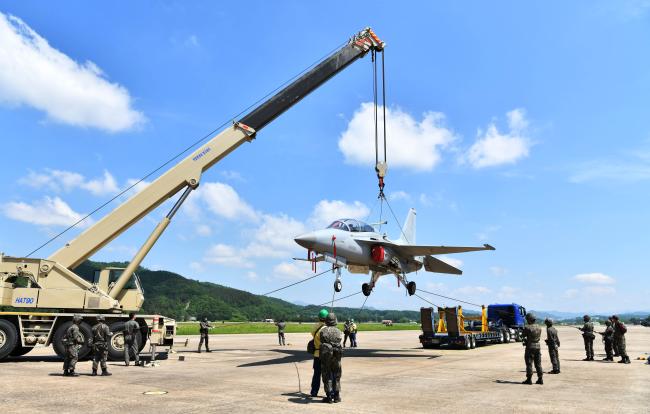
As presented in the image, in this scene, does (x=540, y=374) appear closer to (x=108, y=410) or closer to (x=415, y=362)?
(x=415, y=362)

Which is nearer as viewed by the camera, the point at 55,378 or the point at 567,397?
the point at 567,397

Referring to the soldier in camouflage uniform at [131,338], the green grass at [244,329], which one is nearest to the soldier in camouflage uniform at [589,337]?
the soldier in camouflage uniform at [131,338]

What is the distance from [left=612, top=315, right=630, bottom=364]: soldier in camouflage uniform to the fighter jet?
543 centimetres

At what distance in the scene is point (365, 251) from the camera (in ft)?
63.8

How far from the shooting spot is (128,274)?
16250 millimetres

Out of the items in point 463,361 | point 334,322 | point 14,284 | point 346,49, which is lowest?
point 463,361

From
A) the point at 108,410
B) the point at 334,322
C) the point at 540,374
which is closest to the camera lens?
the point at 108,410

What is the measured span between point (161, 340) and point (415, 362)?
368 inches

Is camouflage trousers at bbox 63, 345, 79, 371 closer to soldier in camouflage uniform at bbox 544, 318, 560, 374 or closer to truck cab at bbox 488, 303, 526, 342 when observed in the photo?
soldier in camouflage uniform at bbox 544, 318, 560, 374

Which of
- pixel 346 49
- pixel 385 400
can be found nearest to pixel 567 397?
pixel 385 400

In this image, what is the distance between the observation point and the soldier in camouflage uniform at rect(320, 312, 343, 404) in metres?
8.87

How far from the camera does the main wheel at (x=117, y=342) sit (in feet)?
51.0

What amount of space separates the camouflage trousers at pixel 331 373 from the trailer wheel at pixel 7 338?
11403mm

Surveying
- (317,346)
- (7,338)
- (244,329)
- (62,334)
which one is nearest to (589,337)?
(317,346)
